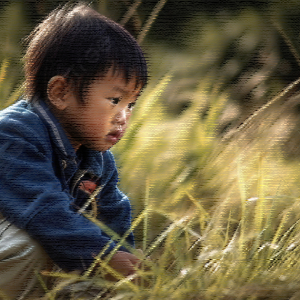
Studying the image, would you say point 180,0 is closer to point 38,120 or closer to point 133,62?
point 133,62

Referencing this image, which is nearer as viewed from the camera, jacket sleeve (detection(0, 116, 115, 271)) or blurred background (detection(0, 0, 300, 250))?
jacket sleeve (detection(0, 116, 115, 271))

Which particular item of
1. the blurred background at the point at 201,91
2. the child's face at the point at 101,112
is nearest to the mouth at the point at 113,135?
the child's face at the point at 101,112

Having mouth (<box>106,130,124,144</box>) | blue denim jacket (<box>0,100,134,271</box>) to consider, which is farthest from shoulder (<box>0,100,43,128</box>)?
mouth (<box>106,130,124,144</box>)

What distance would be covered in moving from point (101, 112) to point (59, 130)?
84 millimetres

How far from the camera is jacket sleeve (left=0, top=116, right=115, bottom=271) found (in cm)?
69

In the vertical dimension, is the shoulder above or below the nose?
below

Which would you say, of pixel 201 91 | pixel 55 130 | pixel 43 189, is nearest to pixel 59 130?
pixel 55 130

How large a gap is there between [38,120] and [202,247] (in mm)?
350

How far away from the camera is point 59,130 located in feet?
2.45

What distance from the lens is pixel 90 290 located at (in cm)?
66

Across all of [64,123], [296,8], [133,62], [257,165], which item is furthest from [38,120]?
[296,8]

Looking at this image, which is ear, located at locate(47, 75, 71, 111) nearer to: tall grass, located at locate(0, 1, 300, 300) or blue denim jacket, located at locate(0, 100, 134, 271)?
blue denim jacket, located at locate(0, 100, 134, 271)

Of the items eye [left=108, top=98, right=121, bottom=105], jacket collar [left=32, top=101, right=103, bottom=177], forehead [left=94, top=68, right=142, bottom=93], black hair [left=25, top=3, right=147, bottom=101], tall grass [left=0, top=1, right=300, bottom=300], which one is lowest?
tall grass [left=0, top=1, right=300, bottom=300]

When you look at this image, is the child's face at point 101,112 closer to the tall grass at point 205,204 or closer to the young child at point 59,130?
the young child at point 59,130
